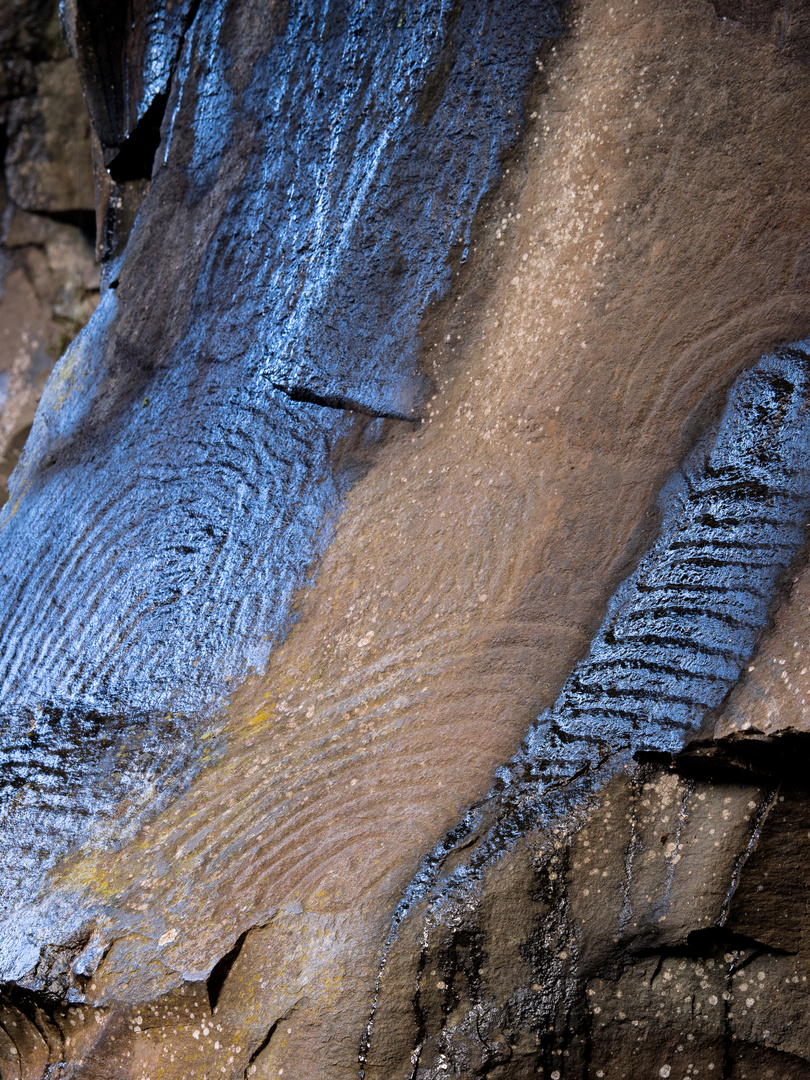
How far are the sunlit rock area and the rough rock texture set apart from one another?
227cm

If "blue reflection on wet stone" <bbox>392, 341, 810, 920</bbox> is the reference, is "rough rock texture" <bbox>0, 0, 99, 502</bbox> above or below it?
above

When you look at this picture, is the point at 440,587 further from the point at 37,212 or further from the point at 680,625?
the point at 37,212

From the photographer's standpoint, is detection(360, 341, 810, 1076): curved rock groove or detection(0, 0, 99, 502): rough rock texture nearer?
detection(360, 341, 810, 1076): curved rock groove

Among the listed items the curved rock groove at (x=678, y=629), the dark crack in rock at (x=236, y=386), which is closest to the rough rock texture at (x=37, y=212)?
the dark crack in rock at (x=236, y=386)

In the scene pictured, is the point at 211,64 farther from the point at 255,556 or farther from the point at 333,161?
the point at 255,556

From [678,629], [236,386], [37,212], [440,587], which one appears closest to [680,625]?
[678,629]

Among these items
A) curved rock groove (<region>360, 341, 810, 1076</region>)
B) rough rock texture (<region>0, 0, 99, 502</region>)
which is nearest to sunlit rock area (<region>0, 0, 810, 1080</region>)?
curved rock groove (<region>360, 341, 810, 1076</region>)

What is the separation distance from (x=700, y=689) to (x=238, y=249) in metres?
1.73

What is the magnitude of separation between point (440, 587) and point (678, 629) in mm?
519

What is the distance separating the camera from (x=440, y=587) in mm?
1860

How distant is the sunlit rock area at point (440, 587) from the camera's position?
5.07ft

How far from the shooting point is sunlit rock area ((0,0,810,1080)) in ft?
5.07

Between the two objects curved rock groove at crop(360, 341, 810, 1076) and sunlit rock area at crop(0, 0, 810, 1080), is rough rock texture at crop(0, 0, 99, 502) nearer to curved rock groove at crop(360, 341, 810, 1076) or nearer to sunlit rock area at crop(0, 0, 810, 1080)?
sunlit rock area at crop(0, 0, 810, 1080)

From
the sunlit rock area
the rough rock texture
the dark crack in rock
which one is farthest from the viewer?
the rough rock texture
